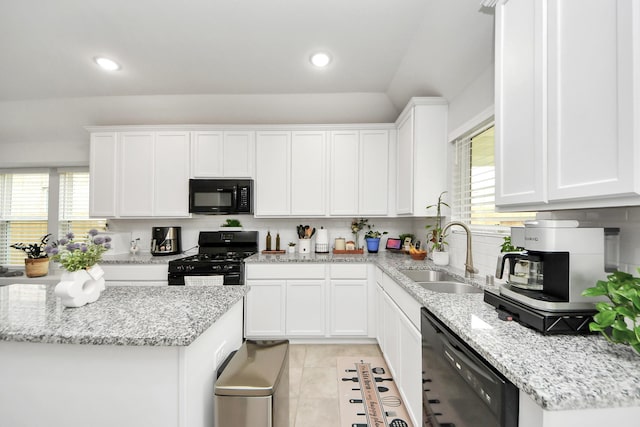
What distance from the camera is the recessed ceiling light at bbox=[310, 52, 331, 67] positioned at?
257 centimetres

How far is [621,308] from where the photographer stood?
81 centimetres

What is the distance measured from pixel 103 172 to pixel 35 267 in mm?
1277

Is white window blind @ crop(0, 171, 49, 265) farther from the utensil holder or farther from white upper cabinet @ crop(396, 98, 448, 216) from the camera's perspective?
white upper cabinet @ crop(396, 98, 448, 216)

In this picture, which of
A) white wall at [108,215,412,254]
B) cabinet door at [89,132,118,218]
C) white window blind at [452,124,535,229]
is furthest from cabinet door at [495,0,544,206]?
cabinet door at [89,132,118,218]

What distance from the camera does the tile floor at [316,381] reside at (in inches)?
76.0

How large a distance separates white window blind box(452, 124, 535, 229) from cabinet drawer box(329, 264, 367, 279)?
1.03 metres

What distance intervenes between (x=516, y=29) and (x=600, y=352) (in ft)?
4.21

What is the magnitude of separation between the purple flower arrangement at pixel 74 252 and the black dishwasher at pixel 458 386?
1518 mm

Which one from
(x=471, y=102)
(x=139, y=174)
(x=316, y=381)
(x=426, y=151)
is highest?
(x=471, y=102)

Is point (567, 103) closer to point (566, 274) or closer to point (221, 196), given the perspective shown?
point (566, 274)

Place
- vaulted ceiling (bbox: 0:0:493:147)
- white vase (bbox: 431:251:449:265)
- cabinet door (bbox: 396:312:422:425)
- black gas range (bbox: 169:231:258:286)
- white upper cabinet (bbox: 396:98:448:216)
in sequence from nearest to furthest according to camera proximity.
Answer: cabinet door (bbox: 396:312:422:425), vaulted ceiling (bbox: 0:0:493:147), white vase (bbox: 431:251:449:265), white upper cabinet (bbox: 396:98:448:216), black gas range (bbox: 169:231:258:286)

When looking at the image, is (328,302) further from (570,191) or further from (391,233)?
(570,191)

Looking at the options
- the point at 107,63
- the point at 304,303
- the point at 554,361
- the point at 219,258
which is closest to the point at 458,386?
the point at 554,361

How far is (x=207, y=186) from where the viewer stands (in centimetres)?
331
